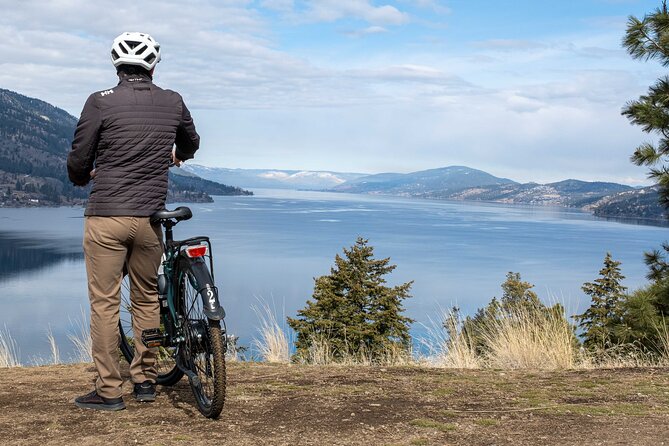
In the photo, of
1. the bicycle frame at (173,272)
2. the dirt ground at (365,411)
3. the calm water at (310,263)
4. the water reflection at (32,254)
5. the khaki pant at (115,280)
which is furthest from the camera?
the water reflection at (32,254)

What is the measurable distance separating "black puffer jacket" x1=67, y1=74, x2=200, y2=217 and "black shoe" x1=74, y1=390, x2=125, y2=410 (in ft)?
3.80

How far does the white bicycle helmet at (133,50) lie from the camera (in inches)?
161

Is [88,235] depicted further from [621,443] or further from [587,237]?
[587,237]

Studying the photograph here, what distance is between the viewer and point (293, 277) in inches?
2554

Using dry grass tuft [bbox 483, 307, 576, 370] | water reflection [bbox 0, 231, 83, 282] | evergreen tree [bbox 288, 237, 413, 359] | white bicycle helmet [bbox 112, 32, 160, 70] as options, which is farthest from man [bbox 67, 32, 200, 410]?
water reflection [bbox 0, 231, 83, 282]

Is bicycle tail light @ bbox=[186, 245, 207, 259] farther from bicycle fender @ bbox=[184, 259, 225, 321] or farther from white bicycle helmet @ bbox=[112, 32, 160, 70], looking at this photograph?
white bicycle helmet @ bbox=[112, 32, 160, 70]

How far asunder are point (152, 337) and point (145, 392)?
14.6 inches

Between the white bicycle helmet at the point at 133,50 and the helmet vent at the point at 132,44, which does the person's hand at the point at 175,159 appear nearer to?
Result: the white bicycle helmet at the point at 133,50

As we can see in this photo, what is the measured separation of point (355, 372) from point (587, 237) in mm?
115786

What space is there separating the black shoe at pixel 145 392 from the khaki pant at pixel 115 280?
0.04 metres

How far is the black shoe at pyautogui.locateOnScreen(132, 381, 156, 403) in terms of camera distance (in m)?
4.46

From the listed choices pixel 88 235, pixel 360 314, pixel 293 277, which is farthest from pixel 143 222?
pixel 293 277

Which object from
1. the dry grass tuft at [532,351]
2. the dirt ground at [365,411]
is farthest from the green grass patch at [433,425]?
the dry grass tuft at [532,351]

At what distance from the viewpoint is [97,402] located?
14.2 feet
